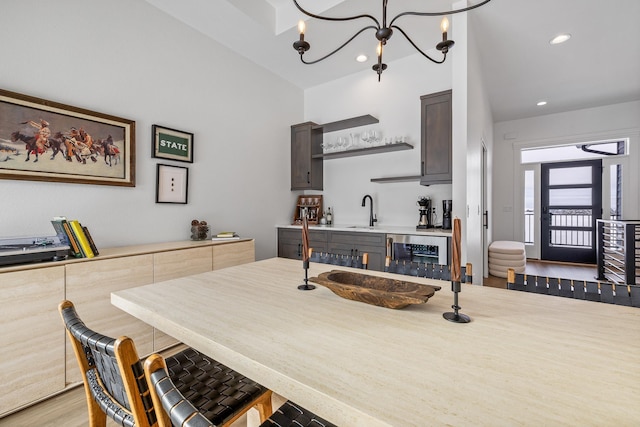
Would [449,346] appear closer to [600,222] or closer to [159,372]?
[159,372]

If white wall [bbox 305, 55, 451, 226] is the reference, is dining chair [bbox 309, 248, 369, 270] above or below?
below

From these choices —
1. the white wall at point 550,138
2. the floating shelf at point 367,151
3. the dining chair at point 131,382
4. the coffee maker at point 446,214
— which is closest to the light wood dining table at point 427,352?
the dining chair at point 131,382

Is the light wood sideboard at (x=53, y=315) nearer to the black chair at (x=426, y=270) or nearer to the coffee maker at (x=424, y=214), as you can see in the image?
the black chair at (x=426, y=270)

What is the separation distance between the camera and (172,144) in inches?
109

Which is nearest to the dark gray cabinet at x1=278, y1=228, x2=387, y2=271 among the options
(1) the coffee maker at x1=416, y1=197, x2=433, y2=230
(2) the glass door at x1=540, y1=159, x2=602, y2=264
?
(1) the coffee maker at x1=416, y1=197, x2=433, y2=230

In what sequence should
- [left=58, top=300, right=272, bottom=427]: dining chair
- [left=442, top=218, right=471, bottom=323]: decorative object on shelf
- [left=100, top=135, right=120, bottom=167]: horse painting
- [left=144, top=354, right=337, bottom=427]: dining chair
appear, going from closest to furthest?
[left=144, top=354, right=337, bottom=427]: dining chair → [left=58, top=300, right=272, bottom=427]: dining chair → [left=442, top=218, right=471, bottom=323]: decorative object on shelf → [left=100, top=135, right=120, bottom=167]: horse painting

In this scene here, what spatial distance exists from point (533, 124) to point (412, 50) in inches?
161

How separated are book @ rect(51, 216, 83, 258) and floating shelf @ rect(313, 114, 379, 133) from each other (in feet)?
9.87

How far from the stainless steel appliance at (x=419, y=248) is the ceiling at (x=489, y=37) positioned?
1924mm

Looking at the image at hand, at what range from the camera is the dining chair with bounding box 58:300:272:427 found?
2.22ft

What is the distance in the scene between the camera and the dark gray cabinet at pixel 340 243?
314 cm

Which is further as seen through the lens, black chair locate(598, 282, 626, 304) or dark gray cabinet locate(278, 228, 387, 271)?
dark gray cabinet locate(278, 228, 387, 271)

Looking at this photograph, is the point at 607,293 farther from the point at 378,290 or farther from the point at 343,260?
the point at 343,260

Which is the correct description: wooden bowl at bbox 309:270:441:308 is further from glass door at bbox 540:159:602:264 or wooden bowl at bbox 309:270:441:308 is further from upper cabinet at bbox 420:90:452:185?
glass door at bbox 540:159:602:264
